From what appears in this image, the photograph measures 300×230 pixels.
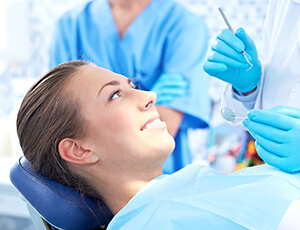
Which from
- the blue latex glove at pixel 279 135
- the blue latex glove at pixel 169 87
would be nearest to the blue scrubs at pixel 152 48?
the blue latex glove at pixel 169 87

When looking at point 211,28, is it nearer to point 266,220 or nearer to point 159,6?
point 159,6

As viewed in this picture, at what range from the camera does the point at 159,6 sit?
189 centimetres

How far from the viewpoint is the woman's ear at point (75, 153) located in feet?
3.72

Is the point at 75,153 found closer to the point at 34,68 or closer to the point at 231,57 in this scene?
the point at 231,57

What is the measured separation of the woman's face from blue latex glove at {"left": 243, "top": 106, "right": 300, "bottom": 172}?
272mm

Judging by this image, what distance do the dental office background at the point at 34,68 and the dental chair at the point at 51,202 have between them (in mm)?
1185

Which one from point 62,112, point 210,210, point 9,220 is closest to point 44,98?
point 62,112

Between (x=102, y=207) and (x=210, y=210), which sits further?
(x=102, y=207)

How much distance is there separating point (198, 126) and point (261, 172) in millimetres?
862

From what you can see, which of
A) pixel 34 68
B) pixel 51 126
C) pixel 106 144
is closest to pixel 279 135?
pixel 106 144

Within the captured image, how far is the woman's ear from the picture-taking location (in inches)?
44.6

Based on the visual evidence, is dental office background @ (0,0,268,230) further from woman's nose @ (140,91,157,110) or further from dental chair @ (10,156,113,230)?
woman's nose @ (140,91,157,110)

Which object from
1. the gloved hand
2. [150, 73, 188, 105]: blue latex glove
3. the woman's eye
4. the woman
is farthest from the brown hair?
[150, 73, 188, 105]: blue latex glove

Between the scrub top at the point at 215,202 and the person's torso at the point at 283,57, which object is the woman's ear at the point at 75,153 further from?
the person's torso at the point at 283,57
